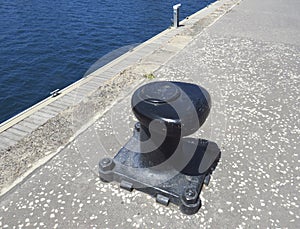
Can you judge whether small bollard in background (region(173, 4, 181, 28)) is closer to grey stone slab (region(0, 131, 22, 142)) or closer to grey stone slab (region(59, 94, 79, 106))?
grey stone slab (region(59, 94, 79, 106))

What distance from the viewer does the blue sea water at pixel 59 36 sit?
1247 cm

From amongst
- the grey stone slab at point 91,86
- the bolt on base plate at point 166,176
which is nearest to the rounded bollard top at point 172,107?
the bolt on base plate at point 166,176

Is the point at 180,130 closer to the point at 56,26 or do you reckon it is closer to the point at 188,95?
the point at 188,95

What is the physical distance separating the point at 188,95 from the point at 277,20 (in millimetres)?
11343

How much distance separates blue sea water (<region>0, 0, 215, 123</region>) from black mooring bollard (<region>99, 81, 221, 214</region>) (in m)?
8.08

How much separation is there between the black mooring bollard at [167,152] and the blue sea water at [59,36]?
808 centimetres

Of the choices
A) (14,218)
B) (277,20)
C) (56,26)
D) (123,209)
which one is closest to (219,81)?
(123,209)

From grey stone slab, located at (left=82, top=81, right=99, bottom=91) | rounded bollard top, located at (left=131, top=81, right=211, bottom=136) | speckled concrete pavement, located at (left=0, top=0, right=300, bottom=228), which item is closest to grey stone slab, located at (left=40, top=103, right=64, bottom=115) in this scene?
grey stone slab, located at (left=82, top=81, right=99, bottom=91)

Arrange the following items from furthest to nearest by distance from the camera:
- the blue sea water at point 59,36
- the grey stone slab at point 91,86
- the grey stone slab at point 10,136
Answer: the blue sea water at point 59,36 → the grey stone slab at point 91,86 → the grey stone slab at point 10,136

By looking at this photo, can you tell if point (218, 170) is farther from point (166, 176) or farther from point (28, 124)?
point (28, 124)

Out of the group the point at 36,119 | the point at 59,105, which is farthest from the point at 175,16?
the point at 36,119

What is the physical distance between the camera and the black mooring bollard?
3.50 metres

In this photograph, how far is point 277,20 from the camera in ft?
42.8

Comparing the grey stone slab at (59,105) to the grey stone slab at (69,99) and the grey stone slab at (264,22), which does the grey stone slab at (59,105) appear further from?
the grey stone slab at (264,22)
